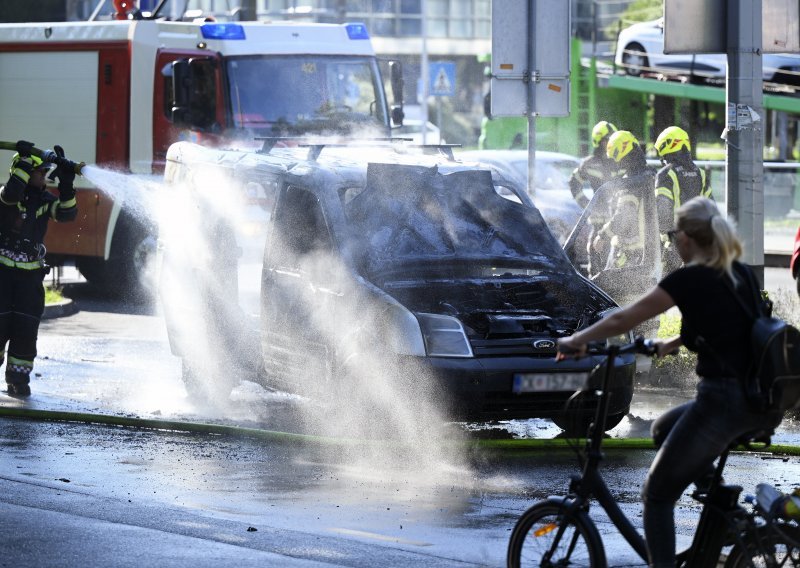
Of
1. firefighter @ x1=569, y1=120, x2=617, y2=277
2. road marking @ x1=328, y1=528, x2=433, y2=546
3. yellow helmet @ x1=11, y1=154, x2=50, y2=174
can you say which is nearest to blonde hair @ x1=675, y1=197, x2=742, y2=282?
road marking @ x1=328, y1=528, x2=433, y2=546

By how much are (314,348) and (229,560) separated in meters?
3.19

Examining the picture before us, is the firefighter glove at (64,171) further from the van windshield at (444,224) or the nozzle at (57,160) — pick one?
the van windshield at (444,224)

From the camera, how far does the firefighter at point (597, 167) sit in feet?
42.4

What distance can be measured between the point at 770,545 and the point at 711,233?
103 centimetres

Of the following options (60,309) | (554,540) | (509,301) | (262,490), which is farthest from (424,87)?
(554,540)

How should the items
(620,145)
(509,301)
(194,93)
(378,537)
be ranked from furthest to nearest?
(194,93)
(620,145)
(509,301)
(378,537)

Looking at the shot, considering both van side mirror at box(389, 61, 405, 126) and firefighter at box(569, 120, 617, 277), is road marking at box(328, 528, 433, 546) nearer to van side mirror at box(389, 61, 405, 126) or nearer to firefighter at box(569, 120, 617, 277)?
firefighter at box(569, 120, 617, 277)

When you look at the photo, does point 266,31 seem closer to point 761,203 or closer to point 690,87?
point 761,203

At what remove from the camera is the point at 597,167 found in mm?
13922

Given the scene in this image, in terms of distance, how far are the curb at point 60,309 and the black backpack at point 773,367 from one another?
1230 centimetres

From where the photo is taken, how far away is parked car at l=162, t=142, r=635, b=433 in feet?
29.4

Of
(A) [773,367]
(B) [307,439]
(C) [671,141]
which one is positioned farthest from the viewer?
(C) [671,141]

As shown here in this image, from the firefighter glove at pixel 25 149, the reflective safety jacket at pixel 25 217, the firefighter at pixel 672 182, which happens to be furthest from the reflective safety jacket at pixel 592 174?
the firefighter glove at pixel 25 149

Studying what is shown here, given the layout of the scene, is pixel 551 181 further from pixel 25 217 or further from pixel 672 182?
pixel 25 217
